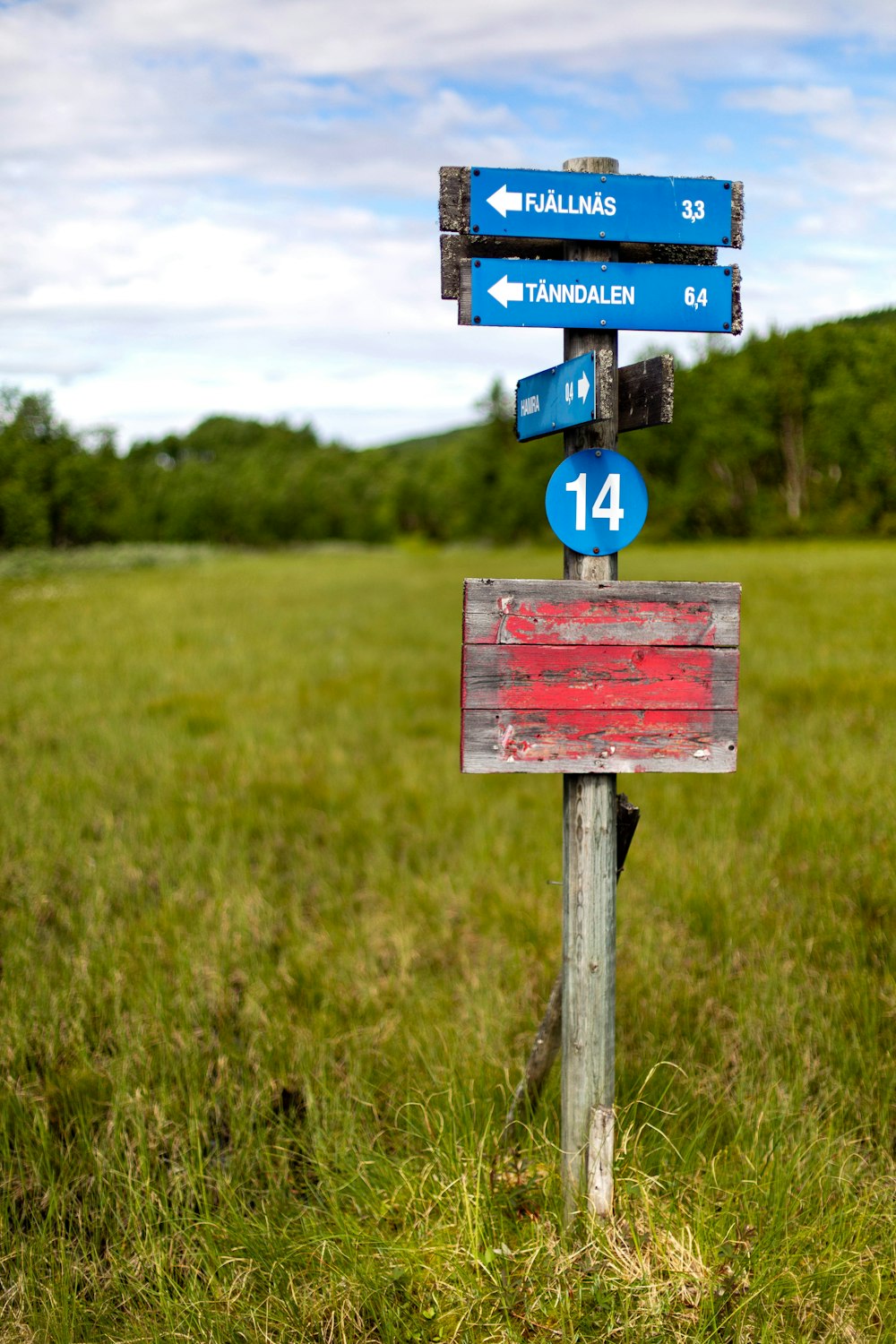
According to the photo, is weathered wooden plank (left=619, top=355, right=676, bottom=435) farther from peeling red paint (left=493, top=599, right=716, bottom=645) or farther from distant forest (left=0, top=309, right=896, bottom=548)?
distant forest (left=0, top=309, right=896, bottom=548)

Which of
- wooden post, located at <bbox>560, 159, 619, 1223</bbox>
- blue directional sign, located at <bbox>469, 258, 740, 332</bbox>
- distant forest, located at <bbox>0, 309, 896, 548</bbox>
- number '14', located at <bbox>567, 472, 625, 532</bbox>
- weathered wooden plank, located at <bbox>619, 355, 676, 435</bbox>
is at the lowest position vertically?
wooden post, located at <bbox>560, 159, 619, 1223</bbox>

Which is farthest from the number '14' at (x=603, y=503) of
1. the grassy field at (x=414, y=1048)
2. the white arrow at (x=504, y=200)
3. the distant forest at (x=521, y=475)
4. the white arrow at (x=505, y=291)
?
the distant forest at (x=521, y=475)

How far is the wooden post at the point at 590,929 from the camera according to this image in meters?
2.59

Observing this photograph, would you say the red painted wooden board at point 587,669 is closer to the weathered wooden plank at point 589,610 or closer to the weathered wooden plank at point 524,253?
the weathered wooden plank at point 589,610

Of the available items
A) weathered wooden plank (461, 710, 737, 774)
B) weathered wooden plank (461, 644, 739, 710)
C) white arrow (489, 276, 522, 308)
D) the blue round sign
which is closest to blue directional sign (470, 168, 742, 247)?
white arrow (489, 276, 522, 308)

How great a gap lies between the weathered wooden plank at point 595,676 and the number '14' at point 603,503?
0.34 meters

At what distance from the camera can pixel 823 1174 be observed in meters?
2.68

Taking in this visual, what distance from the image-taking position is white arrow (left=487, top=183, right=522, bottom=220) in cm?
253

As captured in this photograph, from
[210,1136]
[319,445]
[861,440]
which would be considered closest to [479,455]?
[319,445]

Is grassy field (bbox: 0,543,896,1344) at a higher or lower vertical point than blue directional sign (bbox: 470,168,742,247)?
lower

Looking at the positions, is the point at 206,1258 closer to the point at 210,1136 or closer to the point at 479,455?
the point at 210,1136

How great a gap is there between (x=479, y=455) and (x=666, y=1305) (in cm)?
8434

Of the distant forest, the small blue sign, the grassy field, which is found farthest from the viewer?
the distant forest

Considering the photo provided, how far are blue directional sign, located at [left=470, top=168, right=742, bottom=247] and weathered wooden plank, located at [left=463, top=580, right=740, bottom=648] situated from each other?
3.09 feet
